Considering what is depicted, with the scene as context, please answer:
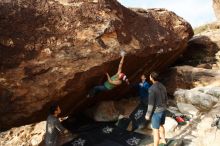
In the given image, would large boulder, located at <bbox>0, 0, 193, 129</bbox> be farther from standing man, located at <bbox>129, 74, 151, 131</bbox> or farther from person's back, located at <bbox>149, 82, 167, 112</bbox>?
person's back, located at <bbox>149, 82, 167, 112</bbox>

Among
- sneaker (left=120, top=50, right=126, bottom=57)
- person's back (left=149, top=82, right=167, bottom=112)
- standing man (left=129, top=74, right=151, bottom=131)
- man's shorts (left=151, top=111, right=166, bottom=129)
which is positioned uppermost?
sneaker (left=120, top=50, right=126, bottom=57)

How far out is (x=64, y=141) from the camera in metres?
9.37

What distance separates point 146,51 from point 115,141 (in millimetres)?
3059

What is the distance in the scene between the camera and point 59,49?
329 inches

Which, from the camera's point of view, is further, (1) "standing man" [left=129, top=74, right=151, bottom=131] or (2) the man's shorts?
(1) "standing man" [left=129, top=74, right=151, bottom=131]

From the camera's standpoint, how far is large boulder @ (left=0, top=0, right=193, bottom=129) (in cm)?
792

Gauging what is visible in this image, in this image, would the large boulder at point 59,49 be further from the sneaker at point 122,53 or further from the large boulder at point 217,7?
the large boulder at point 217,7

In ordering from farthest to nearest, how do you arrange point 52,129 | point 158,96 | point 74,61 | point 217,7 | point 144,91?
point 217,7 → point 144,91 → point 74,61 → point 52,129 → point 158,96

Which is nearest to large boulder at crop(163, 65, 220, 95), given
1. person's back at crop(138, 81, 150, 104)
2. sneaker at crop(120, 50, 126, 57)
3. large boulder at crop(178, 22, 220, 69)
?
large boulder at crop(178, 22, 220, 69)

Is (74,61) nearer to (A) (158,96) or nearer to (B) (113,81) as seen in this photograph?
(B) (113,81)

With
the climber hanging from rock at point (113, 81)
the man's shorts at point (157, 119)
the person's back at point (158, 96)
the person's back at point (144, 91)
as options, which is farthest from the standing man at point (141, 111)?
the person's back at point (158, 96)

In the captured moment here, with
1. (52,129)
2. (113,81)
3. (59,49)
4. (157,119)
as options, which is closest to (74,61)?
(59,49)

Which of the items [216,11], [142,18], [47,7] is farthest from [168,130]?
[216,11]

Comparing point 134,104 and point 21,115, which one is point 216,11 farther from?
point 21,115
